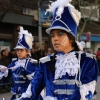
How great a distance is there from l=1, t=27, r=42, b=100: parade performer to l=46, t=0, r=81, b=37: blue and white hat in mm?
2944

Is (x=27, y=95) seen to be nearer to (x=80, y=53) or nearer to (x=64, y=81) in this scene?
(x=64, y=81)

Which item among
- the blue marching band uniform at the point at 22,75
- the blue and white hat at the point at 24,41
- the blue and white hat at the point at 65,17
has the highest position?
the blue and white hat at the point at 65,17

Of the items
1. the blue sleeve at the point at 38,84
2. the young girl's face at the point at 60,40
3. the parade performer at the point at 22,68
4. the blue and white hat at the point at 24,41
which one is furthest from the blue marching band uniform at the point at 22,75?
Answer: the young girl's face at the point at 60,40

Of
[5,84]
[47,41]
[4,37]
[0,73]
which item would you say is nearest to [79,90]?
[0,73]

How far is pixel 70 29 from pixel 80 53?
0.96 feet

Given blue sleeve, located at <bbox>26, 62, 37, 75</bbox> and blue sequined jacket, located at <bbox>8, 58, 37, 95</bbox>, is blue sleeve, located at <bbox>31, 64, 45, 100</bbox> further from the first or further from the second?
blue sleeve, located at <bbox>26, 62, 37, 75</bbox>

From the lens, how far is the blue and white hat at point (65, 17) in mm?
3051

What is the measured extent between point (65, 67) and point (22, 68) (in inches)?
118

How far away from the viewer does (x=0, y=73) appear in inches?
231

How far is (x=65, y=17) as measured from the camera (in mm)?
3088

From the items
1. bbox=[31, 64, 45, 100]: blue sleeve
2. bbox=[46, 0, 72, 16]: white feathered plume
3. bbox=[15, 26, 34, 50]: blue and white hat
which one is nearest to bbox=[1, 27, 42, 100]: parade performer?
bbox=[15, 26, 34, 50]: blue and white hat

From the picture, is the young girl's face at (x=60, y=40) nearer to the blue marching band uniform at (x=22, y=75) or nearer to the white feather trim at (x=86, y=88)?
the white feather trim at (x=86, y=88)

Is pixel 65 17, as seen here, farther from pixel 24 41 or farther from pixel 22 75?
pixel 24 41

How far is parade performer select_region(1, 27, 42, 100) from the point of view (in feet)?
19.5
